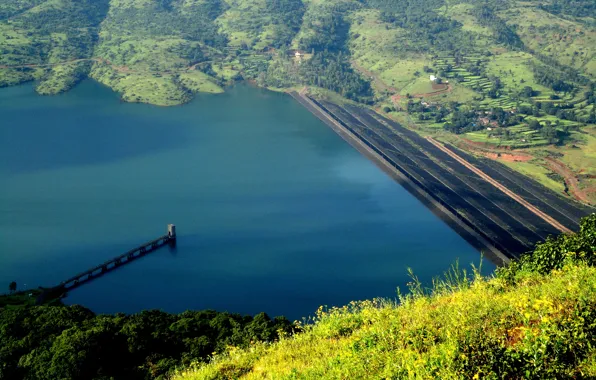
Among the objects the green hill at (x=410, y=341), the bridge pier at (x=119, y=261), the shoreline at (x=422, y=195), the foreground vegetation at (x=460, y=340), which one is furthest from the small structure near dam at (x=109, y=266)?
the foreground vegetation at (x=460, y=340)

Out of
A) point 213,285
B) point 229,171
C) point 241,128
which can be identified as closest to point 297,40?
point 241,128

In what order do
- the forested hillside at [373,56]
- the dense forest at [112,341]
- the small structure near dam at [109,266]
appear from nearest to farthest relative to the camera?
the dense forest at [112,341]
the small structure near dam at [109,266]
the forested hillside at [373,56]

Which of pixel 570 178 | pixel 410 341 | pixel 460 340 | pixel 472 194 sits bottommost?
pixel 570 178

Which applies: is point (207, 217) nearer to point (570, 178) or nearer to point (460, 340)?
point (570, 178)

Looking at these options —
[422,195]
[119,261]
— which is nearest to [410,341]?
[119,261]

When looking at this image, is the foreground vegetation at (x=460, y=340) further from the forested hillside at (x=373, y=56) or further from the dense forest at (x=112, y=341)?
the forested hillside at (x=373, y=56)
